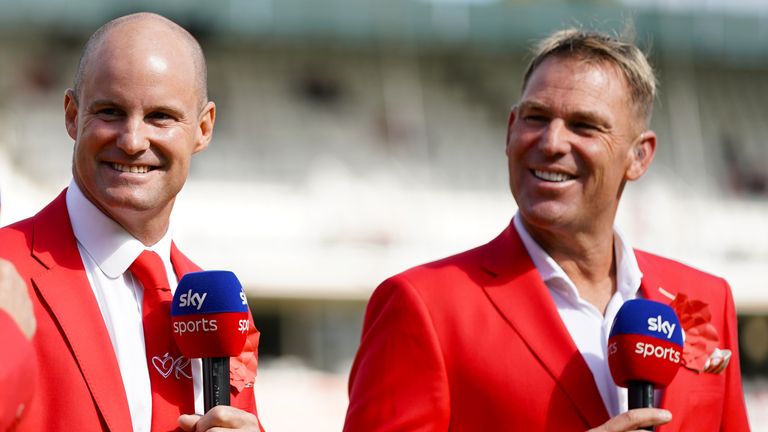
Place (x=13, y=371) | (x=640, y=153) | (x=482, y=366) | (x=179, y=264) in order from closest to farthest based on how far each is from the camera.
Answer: (x=13, y=371)
(x=179, y=264)
(x=482, y=366)
(x=640, y=153)

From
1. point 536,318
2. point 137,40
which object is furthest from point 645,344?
point 137,40

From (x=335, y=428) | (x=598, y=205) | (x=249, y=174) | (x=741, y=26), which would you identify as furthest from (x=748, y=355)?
(x=598, y=205)

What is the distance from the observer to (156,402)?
12.0 feet

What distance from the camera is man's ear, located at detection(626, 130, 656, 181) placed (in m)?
4.68

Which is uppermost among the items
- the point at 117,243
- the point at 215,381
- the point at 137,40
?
the point at 137,40

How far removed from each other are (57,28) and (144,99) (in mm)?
20180

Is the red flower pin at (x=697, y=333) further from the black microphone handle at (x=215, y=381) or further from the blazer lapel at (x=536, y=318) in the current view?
the black microphone handle at (x=215, y=381)

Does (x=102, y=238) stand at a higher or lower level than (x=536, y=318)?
higher

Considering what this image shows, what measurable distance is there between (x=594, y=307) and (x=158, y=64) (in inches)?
61.4

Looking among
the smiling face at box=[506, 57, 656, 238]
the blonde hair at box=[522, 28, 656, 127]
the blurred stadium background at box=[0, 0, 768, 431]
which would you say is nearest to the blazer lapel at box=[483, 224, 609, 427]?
the smiling face at box=[506, 57, 656, 238]

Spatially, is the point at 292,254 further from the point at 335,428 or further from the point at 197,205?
A: the point at 335,428

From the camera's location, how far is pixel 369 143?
2489cm

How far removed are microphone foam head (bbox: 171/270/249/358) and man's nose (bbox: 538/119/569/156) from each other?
3.87 feet

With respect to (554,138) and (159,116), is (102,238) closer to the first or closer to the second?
(159,116)
